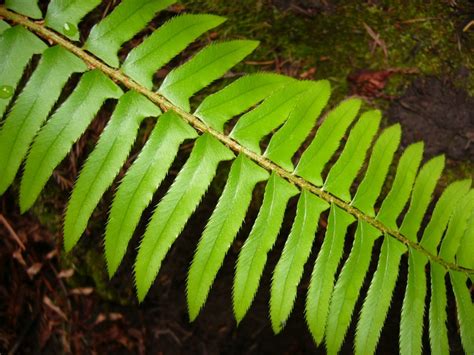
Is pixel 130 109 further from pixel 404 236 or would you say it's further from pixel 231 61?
pixel 404 236

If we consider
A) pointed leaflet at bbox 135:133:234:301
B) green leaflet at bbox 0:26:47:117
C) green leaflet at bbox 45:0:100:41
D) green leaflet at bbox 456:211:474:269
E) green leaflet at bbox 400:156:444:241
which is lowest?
pointed leaflet at bbox 135:133:234:301

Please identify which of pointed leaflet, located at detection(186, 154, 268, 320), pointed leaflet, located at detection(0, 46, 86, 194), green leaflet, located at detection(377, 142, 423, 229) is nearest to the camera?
pointed leaflet, located at detection(0, 46, 86, 194)

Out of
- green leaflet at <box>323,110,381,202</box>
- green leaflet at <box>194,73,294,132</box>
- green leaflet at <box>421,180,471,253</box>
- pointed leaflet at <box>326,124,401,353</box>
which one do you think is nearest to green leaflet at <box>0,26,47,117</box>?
green leaflet at <box>194,73,294,132</box>

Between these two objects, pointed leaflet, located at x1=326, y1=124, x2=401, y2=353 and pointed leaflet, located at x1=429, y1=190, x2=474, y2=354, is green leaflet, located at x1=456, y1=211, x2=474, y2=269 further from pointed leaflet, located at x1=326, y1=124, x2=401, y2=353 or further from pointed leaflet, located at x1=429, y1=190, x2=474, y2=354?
pointed leaflet, located at x1=326, y1=124, x2=401, y2=353

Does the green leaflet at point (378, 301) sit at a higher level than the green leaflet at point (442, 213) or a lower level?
lower

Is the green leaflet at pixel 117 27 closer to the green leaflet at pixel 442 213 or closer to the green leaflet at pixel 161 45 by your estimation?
the green leaflet at pixel 161 45

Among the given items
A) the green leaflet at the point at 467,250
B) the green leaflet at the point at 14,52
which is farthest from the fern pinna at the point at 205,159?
the green leaflet at the point at 467,250

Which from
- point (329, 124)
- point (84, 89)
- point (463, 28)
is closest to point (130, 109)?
point (84, 89)
